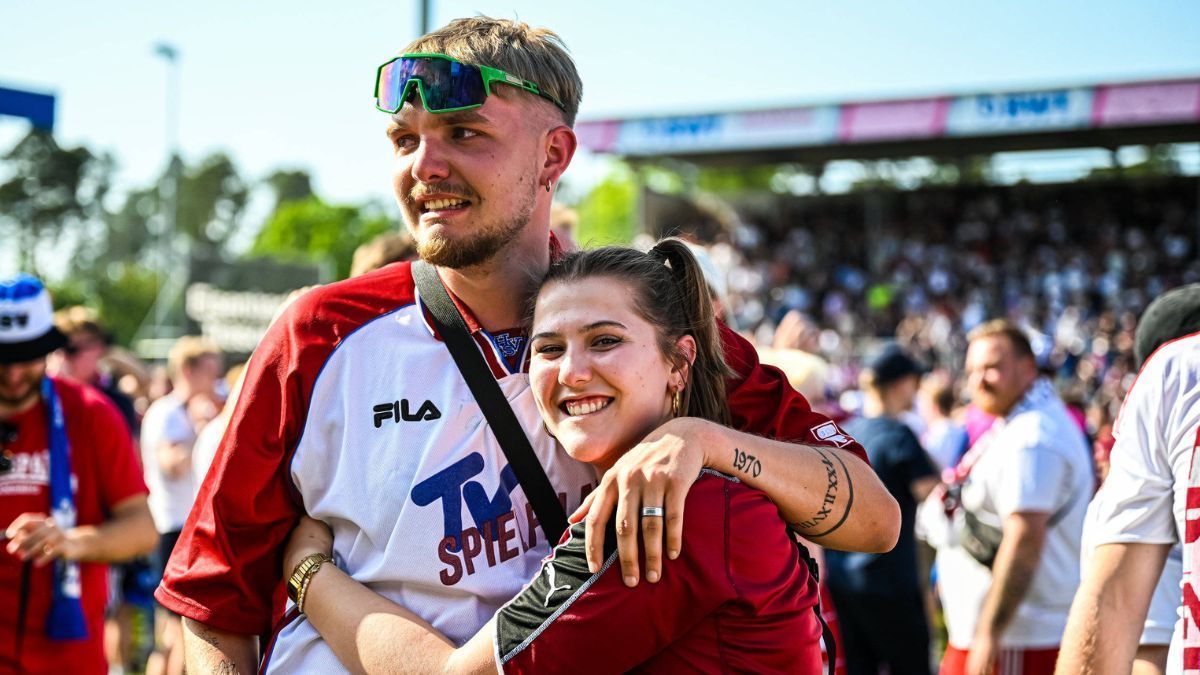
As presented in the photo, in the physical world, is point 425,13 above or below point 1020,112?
below

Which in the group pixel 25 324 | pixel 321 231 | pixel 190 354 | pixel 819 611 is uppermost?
pixel 321 231

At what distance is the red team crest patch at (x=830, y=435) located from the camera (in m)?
2.27

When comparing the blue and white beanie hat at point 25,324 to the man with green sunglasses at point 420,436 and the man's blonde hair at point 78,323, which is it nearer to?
the man with green sunglasses at point 420,436

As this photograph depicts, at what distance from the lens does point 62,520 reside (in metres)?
3.89

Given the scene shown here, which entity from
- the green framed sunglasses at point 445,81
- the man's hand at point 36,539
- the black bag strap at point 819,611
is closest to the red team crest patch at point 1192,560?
the black bag strap at point 819,611

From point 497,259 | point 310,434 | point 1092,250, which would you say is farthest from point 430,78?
point 1092,250

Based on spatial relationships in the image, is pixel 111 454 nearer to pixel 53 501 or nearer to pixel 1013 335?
pixel 53 501

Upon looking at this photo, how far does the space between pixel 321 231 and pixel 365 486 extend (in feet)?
218

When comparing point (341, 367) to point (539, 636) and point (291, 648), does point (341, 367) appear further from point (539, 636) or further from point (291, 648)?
point (539, 636)

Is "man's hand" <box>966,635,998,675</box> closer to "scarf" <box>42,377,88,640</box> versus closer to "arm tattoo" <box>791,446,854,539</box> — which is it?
"arm tattoo" <box>791,446,854,539</box>

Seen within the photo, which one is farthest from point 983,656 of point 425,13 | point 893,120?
point 893,120

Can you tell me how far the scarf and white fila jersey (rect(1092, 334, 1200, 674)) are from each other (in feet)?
10.5

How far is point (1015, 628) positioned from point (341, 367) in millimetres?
3627

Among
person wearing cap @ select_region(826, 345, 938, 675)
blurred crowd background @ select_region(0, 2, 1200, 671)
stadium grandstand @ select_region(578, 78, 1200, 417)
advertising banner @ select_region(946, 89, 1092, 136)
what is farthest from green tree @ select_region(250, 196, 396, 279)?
person wearing cap @ select_region(826, 345, 938, 675)
